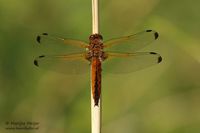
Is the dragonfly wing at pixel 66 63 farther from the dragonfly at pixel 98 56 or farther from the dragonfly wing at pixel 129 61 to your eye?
the dragonfly wing at pixel 129 61

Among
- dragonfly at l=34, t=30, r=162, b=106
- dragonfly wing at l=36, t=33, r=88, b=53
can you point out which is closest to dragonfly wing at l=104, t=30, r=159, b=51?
dragonfly at l=34, t=30, r=162, b=106

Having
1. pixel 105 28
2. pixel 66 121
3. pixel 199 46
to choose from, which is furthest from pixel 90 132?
pixel 199 46

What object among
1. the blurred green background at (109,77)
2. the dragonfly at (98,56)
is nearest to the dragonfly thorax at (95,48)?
the dragonfly at (98,56)

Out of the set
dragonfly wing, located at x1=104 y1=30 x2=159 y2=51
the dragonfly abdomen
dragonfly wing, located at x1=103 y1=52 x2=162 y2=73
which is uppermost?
dragonfly wing, located at x1=104 y1=30 x2=159 y2=51

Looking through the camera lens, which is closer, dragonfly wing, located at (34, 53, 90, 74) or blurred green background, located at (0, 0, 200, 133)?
dragonfly wing, located at (34, 53, 90, 74)

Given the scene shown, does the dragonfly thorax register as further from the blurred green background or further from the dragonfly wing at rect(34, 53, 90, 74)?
the blurred green background

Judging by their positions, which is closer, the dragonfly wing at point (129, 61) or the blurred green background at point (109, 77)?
the dragonfly wing at point (129, 61)

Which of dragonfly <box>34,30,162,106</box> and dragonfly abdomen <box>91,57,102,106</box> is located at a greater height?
dragonfly <box>34,30,162,106</box>
